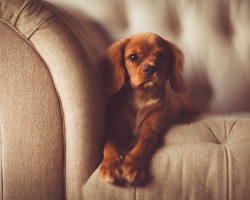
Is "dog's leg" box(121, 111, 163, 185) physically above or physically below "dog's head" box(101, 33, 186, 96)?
below

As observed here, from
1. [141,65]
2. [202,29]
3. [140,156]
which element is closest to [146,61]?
[141,65]

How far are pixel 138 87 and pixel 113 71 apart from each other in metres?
0.11

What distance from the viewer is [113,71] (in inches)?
40.9

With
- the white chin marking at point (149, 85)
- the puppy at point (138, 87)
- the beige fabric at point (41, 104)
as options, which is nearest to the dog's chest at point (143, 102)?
the puppy at point (138, 87)

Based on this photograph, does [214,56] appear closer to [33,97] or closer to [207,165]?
[207,165]

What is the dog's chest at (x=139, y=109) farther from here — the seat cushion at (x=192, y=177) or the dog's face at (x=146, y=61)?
the seat cushion at (x=192, y=177)

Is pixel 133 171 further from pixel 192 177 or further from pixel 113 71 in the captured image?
pixel 113 71

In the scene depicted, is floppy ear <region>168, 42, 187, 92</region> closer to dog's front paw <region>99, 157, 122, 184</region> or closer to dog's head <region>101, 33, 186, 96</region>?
dog's head <region>101, 33, 186, 96</region>

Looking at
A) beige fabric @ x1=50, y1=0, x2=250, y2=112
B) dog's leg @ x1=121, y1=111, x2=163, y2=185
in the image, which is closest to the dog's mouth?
dog's leg @ x1=121, y1=111, x2=163, y2=185

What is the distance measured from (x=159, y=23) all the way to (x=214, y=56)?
10.9 inches

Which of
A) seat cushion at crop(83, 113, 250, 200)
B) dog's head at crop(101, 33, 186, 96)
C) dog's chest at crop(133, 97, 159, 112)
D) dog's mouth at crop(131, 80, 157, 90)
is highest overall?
dog's head at crop(101, 33, 186, 96)

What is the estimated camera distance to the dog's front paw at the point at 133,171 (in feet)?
2.55

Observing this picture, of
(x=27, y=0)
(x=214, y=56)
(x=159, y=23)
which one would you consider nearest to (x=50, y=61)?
(x=27, y=0)

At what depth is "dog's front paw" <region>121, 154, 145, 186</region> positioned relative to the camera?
777mm
